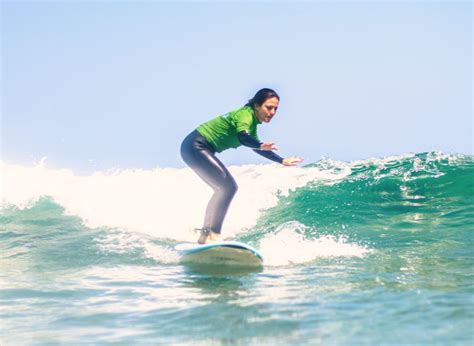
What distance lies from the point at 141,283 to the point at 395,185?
968 cm

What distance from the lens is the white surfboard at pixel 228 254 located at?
716 centimetres

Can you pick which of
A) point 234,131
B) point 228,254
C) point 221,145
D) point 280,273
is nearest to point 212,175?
point 221,145

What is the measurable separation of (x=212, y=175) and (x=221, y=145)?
464mm

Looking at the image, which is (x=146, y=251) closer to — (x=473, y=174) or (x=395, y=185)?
(x=395, y=185)

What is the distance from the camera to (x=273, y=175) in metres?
16.7

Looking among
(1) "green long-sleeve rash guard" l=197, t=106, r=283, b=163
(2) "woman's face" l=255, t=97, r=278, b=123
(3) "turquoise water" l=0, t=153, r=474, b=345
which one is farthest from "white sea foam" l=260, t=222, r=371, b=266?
(2) "woman's face" l=255, t=97, r=278, b=123

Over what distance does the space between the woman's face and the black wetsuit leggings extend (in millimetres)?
882

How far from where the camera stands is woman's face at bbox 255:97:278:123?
7.25 metres

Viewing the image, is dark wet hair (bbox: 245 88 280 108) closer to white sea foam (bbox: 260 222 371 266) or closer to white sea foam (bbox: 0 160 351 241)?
white sea foam (bbox: 260 222 371 266)

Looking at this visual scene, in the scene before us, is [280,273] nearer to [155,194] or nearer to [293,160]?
[293,160]

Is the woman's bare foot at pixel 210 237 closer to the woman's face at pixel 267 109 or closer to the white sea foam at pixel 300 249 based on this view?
the white sea foam at pixel 300 249

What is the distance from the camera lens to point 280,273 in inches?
257

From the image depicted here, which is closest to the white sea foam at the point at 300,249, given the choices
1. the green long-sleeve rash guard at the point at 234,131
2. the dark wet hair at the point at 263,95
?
the green long-sleeve rash guard at the point at 234,131

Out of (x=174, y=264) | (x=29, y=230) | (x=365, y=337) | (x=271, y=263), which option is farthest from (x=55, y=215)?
(x=365, y=337)
